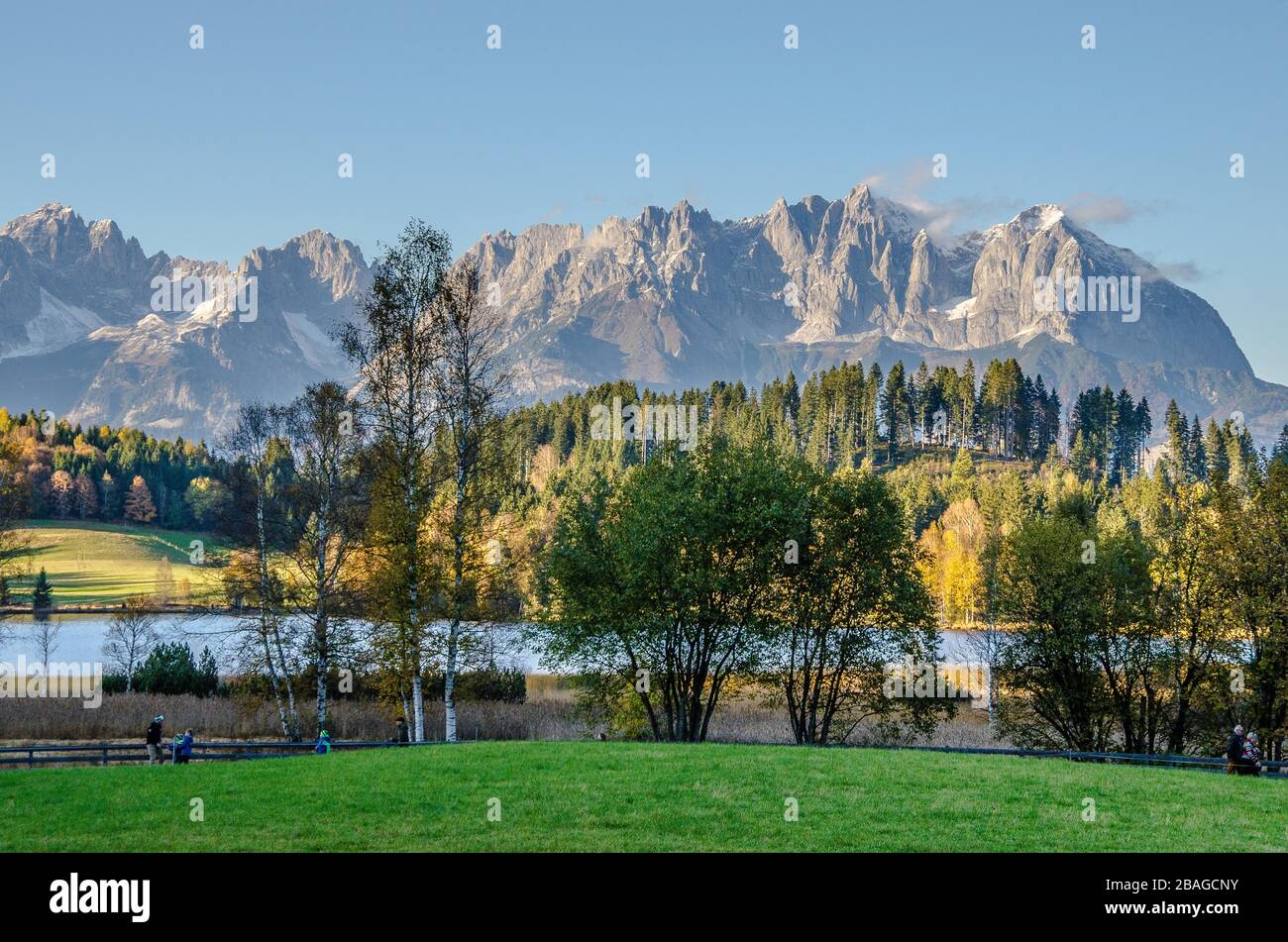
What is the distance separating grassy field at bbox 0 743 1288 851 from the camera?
62.4 ft

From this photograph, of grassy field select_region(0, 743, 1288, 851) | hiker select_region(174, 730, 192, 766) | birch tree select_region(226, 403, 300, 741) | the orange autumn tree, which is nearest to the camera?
grassy field select_region(0, 743, 1288, 851)

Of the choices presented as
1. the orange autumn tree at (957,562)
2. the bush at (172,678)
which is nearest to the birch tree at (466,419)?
the bush at (172,678)

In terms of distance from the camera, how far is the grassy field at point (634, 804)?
19.0m

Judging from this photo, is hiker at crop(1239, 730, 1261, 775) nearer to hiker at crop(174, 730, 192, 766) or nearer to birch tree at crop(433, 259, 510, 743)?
birch tree at crop(433, 259, 510, 743)

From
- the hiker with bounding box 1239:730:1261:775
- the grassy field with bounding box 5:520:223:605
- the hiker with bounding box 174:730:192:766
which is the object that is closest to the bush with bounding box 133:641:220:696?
the hiker with bounding box 174:730:192:766

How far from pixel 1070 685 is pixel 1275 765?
605 inches

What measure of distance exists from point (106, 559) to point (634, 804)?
575 feet

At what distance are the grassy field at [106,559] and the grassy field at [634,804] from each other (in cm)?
11822

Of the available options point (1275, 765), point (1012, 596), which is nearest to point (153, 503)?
point (1012, 596)

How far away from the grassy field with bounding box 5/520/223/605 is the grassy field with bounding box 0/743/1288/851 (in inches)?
4654
